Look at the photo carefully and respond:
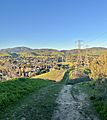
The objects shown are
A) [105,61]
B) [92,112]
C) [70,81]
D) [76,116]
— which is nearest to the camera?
[76,116]

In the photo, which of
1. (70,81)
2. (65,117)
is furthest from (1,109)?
(70,81)

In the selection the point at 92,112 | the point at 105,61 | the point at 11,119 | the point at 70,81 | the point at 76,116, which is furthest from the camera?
the point at 70,81

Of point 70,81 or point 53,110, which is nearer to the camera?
point 53,110

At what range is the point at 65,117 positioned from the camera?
2392 cm

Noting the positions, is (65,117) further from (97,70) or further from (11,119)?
(97,70)

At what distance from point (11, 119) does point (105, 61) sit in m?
26.6

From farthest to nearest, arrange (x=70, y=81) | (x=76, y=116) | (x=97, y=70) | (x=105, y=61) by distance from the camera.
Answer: (x=70, y=81) < (x=97, y=70) < (x=105, y=61) < (x=76, y=116)

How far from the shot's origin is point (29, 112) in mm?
25516

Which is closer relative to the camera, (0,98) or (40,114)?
(40,114)

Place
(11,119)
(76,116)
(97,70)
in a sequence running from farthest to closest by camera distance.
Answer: (97,70) → (76,116) → (11,119)

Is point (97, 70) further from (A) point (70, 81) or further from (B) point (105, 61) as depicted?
(A) point (70, 81)

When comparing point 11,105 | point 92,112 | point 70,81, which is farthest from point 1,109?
point 70,81

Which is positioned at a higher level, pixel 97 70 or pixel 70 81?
pixel 97 70

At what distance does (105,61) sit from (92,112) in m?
20.4
